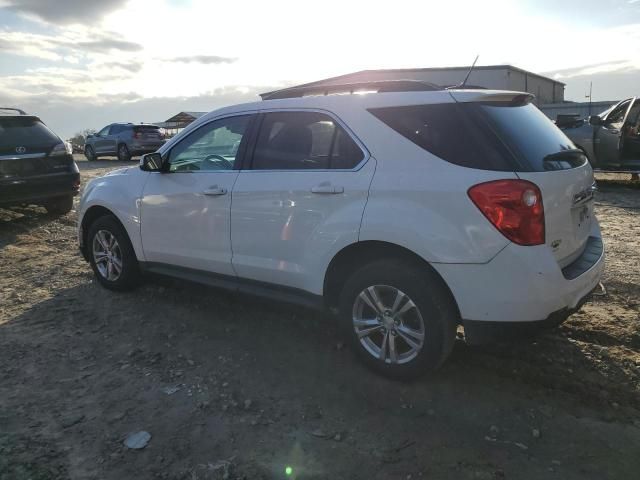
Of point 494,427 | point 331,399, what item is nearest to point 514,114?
point 494,427

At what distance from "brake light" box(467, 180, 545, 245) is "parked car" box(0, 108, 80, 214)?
7.44 meters

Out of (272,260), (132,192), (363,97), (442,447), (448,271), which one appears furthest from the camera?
(132,192)

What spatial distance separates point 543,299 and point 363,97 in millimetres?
1690

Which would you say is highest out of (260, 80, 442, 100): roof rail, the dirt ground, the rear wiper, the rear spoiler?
(260, 80, 442, 100): roof rail

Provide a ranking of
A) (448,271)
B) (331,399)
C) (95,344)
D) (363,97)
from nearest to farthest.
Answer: (448,271) → (331,399) → (363,97) → (95,344)

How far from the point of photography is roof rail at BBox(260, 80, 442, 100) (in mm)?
3471

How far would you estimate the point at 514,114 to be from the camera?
131 inches

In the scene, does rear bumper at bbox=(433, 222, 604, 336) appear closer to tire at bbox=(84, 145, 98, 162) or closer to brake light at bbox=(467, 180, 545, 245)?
brake light at bbox=(467, 180, 545, 245)

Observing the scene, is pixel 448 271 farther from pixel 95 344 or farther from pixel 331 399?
pixel 95 344

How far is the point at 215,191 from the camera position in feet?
13.5

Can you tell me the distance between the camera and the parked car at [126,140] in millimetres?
21391

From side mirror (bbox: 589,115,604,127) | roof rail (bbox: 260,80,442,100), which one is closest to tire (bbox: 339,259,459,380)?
roof rail (bbox: 260,80,442,100)

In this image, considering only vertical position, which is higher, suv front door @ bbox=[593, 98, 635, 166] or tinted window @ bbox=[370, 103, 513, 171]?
tinted window @ bbox=[370, 103, 513, 171]

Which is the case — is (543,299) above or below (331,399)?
above
